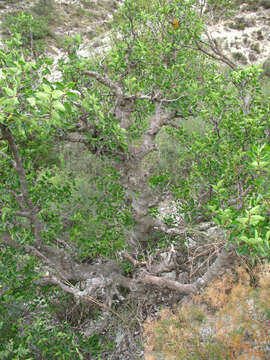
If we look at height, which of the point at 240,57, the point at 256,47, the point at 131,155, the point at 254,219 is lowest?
the point at 240,57

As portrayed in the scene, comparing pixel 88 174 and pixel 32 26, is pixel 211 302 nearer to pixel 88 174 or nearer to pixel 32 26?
pixel 32 26

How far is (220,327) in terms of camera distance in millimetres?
2732

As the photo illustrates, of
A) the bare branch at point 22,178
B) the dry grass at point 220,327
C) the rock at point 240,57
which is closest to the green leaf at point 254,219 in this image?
the dry grass at point 220,327

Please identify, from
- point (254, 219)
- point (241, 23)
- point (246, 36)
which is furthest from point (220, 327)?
point (241, 23)

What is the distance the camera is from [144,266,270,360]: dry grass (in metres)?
2.50

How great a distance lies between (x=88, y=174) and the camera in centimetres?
884

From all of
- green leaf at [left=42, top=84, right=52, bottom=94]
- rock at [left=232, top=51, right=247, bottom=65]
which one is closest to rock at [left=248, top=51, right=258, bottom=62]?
rock at [left=232, top=51, right=247, bottom=65]

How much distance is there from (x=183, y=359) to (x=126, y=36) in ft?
14.7

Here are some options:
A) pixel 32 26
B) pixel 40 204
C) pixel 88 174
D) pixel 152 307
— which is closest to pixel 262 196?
pixel 40 204

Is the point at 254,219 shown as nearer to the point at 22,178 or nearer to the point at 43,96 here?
the point at 43,96

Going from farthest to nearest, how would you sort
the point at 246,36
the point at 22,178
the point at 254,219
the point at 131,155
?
the point at 246,36
the point at 131,155
the point at 22,178
the point at 254,219

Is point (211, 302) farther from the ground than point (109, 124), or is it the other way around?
point (109, 124)

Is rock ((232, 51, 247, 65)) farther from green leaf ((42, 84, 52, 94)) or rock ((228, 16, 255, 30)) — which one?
green leaf ((42, 84, 52, 94))

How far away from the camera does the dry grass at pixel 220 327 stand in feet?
8.20
